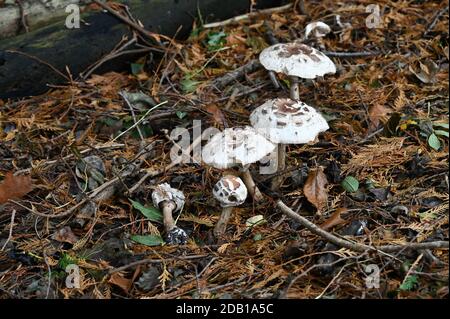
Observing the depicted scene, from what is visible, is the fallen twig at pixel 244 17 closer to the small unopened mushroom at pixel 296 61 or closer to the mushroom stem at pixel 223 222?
the small unopened mushroom at pixel 296 61

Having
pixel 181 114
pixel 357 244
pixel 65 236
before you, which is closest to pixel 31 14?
pixel 181 114

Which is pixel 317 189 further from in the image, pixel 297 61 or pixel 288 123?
pixel 297 61

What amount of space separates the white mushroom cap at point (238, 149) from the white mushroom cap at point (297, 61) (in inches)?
23.2

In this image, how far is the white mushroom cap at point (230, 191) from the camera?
328 cm

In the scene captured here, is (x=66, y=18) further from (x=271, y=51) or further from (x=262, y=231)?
(x=262, y=231)

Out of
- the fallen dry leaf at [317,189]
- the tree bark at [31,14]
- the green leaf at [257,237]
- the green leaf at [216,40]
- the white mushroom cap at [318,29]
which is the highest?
the tree bark at [31,14]

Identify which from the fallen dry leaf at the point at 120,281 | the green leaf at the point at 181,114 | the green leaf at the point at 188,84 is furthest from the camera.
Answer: the green leaf at the point at 188,84

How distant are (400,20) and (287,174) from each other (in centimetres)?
221

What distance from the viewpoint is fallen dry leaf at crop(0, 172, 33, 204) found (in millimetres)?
3605

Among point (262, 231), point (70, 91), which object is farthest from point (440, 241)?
point (70, 91)

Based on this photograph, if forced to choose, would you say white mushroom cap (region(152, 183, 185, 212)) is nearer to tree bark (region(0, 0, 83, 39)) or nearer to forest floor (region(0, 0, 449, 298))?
forest floor (region(0, 0, 449, 298))

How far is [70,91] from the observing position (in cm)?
452

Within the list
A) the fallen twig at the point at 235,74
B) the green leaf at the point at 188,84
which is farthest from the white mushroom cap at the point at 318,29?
the green leaf at the point at 188,84

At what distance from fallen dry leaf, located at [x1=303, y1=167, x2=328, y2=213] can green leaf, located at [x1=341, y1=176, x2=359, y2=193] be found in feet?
0.37
